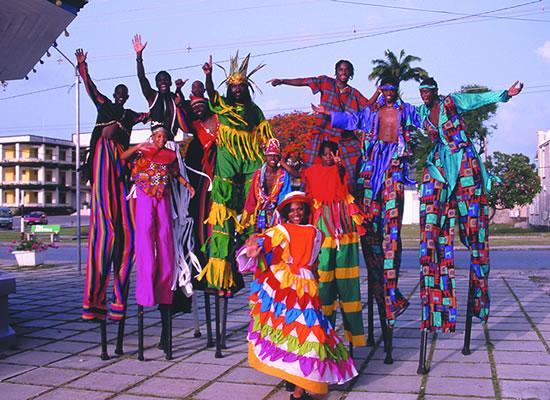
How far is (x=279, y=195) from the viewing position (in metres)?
5.67

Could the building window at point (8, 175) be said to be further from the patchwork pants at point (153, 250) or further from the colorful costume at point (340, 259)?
the colorful costume at point (340, 259)

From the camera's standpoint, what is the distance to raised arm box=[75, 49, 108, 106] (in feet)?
18.6

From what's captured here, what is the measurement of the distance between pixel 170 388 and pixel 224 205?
1820 millimetres

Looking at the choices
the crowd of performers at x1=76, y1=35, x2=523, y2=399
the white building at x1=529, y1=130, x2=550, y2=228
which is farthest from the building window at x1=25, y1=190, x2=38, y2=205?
the crowd of performers at x1=76, y1=35, x2=523, y2=399

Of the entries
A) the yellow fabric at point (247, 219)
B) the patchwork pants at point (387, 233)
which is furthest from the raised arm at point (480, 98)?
the yellow fabric at point (247, 219)

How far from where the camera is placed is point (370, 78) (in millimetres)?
37438

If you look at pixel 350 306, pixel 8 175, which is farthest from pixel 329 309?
pixel 8 175

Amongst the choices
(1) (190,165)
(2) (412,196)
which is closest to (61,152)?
(2) (412,196)

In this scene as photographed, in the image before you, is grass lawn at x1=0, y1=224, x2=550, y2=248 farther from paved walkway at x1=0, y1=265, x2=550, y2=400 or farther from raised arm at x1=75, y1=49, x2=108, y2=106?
raised arm at x1=75, y1=49, x2=108, y2=106

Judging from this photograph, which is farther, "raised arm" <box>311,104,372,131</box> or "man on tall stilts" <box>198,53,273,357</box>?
"man on tall stilts" <box>198,53,273,357</box>

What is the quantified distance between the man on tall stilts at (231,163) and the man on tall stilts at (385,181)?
0.77 metres

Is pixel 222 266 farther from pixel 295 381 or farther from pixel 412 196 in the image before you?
pixel 412 196

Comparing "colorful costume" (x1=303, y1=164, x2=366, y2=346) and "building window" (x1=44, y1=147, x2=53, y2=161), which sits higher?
"building window" (x1=44, y1=147, x2=53, y2=161)

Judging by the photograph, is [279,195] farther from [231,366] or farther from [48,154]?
[48,154]
